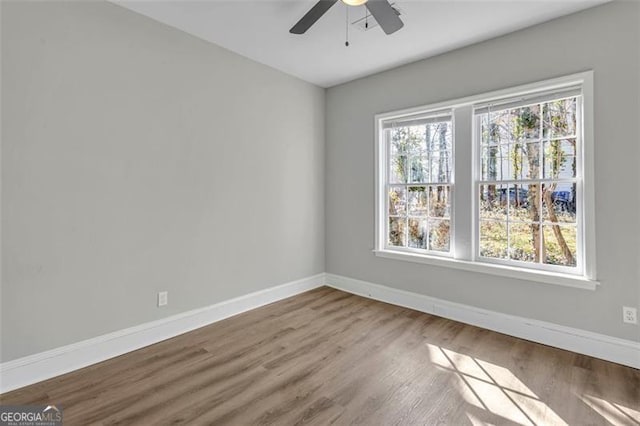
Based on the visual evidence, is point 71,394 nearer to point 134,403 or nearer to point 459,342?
point 134,403

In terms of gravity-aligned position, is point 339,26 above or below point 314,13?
above

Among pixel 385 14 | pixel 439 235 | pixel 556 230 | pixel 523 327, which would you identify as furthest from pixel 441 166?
pixel 385 14

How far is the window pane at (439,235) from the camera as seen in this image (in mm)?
3525

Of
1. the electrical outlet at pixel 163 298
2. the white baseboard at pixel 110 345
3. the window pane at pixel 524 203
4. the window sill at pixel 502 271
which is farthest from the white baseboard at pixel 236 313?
the window pane at pixel 524 203

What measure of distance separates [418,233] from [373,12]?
2442 mm

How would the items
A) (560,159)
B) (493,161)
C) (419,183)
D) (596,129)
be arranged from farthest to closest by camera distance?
(419,183) < (493,161) < (560,159) < (596,129)

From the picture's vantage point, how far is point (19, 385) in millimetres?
2107

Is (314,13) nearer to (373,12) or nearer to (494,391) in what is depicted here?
(373,12)

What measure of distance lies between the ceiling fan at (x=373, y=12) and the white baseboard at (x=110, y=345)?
8.87 ft

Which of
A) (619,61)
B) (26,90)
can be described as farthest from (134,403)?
(619,61)

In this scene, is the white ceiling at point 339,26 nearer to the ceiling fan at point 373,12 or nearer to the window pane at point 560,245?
the ceiling fan at point 373,12

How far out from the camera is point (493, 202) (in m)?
3.18

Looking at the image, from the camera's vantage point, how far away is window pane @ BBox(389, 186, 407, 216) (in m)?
3.91

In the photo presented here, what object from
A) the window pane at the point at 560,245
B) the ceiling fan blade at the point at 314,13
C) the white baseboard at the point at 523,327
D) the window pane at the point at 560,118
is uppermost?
the ceiling fan blade at the point at 314,13
